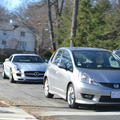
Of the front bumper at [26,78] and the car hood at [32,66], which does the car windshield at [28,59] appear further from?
the front bumper at [26,78]

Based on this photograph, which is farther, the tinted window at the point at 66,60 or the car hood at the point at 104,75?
the tinted window at the point at 66,60

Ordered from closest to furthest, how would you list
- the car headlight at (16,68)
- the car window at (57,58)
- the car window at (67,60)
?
the car window at (67,60) → the car window at (57,58) → the car headlight at (16,68)

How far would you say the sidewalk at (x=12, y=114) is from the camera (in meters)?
10.8

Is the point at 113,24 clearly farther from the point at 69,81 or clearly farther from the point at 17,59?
the point at 69,81

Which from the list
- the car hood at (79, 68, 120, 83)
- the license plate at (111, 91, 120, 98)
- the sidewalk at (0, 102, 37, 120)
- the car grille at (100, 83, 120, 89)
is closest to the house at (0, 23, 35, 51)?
the car hood at (79, 68, 120, 83)

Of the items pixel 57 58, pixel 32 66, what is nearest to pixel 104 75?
pixel 57 58

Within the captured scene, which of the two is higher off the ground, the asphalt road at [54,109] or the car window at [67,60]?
the car window at [67,60]

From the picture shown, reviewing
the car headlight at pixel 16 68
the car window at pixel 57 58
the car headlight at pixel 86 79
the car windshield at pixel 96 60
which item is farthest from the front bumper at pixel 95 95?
the car headlight at pixel 16 68

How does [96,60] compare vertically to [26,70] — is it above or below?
above

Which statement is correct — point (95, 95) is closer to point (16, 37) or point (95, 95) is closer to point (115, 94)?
point (115, 94)

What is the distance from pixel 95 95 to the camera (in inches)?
480

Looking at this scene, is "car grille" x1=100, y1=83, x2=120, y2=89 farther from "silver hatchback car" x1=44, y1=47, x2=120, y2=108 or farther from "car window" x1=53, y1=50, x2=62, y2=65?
"car window" x1=53, y1=50, x2=62, y2=65

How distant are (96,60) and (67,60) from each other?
2.73ft

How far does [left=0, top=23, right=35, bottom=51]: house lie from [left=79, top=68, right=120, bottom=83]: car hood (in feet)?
315
